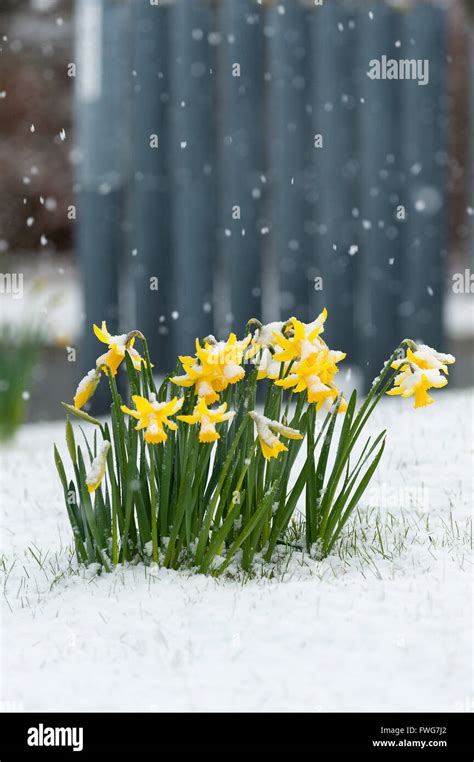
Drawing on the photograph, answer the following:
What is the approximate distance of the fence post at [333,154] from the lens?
16.0 ft

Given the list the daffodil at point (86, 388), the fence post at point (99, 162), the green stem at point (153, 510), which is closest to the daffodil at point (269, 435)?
the green stem at point (153, 510)

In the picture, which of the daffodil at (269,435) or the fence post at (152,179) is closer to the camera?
the daffodil at (269,435)

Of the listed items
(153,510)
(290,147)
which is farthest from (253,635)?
(290,147)

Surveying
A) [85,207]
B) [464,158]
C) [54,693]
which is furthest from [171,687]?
[464,158]

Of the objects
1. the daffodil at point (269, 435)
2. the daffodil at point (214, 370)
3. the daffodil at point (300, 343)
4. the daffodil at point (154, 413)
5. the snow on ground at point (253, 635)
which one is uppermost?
the daffodil at point (300, 343)

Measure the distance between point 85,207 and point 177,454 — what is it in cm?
293

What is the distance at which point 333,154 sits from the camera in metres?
4.91

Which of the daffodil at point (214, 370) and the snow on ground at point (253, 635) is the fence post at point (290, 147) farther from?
the daffodil at point (214, 370)

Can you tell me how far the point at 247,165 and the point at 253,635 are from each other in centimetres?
343

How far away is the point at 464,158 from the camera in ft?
47.5

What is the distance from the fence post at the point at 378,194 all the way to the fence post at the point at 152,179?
1068 millimetres

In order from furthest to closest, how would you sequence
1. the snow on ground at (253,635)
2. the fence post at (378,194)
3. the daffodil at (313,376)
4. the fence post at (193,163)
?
the fence post at (378,194) < the fence post at (193,163) < the daffodil at (313,376) < the snow on ground at (253,635)
